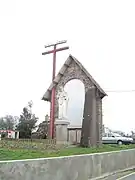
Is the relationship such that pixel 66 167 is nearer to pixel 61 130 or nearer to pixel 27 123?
pixel 61 130

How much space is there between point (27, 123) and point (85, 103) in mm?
23740

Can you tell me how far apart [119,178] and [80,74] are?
14.3 metres

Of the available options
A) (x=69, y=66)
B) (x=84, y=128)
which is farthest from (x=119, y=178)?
(x=69, y=66)

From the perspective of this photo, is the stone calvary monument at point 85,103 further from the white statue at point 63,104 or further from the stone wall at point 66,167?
the stone wall at point 66,167

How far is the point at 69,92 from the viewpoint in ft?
94.8

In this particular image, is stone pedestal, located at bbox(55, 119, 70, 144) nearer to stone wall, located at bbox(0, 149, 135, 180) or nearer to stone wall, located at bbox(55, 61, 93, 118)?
stone wall, located at bbox(55, 61, 93, 118)

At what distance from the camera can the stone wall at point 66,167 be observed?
8.63 meters

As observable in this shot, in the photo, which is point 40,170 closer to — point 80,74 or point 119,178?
point 119,178

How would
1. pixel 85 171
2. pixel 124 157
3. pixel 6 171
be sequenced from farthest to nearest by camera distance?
pixel 124 157 → pixel 85 171 → pixel 6 171

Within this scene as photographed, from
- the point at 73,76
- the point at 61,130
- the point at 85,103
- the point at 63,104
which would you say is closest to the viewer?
the point at 85,103

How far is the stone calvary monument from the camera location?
2552cm

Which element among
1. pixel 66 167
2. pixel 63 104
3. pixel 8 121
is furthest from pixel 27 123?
pixel 66 167

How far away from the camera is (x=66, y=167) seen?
11531 mm

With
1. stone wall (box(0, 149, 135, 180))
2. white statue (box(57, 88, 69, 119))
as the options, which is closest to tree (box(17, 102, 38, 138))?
white statue (box(57, 88, 69, 119))
